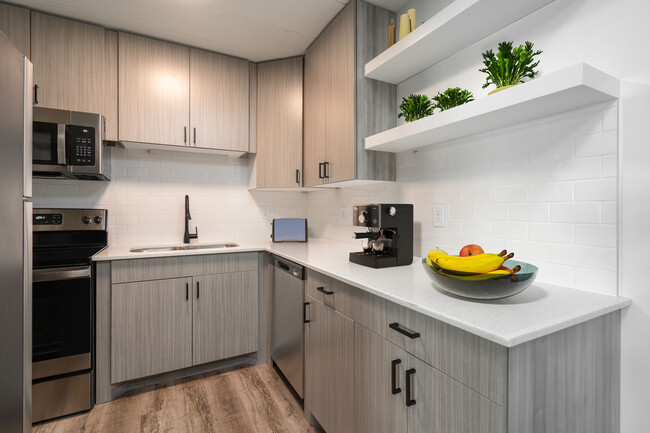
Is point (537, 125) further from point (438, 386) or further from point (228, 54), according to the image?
point (228, 54)

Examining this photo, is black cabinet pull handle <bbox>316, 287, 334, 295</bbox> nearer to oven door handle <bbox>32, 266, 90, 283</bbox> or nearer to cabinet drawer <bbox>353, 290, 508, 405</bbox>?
cabinet drawer <bbox>353, 290, 508, 405</bbox>

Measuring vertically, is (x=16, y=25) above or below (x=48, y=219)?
above

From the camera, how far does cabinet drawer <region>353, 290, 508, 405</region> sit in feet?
2.60

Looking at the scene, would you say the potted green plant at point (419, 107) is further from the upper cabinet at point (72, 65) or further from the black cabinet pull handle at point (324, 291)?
the upper cabinet at point (72, 65)

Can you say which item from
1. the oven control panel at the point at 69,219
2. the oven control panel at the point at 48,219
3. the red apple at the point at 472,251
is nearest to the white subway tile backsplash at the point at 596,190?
the red apple at the point at 472,251

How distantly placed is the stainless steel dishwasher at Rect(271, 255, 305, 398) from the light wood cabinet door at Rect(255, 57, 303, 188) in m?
0.77

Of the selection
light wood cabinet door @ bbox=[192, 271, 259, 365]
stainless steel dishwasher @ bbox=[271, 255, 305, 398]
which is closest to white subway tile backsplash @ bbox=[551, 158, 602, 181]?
stainless steel dishwasher @ bbox=[271, 255, 305, 398]

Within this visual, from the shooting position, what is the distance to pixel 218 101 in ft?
8.48

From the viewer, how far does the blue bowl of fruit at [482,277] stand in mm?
959

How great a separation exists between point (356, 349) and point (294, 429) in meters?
0.80

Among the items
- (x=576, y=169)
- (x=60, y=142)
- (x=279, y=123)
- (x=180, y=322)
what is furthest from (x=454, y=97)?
(x=60, y=142)

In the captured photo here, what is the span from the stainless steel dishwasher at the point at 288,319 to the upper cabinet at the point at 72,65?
157 cm

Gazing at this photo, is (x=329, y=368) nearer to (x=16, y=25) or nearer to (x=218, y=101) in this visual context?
(x=218, y=101)

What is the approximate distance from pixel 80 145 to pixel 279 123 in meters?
1.40
